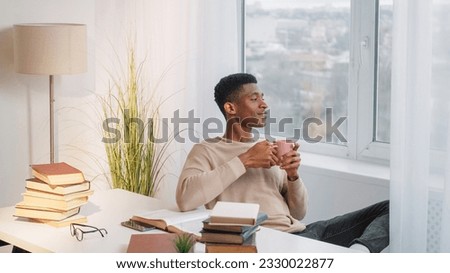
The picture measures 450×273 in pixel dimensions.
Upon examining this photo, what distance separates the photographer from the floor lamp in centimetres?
400

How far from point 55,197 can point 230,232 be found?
2.56ft

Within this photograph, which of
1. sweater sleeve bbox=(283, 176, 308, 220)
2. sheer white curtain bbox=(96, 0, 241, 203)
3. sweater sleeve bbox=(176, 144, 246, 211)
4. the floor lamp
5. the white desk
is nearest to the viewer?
the white desk

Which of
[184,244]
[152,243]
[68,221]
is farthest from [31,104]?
[184,244]

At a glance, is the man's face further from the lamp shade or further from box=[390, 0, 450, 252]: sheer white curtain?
the lamp shade

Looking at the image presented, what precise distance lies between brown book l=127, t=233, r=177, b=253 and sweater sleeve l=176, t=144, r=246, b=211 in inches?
17.6

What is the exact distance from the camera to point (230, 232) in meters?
2.62

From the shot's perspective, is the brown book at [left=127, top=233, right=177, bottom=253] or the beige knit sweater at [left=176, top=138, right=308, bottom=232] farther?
the beige knit sweater at [left=176, top=138, right=308, bottom=232]

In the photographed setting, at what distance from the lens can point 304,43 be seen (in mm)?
4578

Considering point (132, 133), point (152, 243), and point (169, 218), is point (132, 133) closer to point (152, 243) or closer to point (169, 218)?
point (169, 218)

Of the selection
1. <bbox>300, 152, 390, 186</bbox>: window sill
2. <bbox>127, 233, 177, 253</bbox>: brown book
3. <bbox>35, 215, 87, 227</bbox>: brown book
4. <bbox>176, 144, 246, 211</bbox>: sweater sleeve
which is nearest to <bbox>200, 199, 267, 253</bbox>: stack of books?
<bbox>127, 233, 177, 253</bbox>: brown book

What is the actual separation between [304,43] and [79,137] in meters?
1.35

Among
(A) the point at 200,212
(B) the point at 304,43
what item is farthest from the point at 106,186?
(A) the point at 200,212
